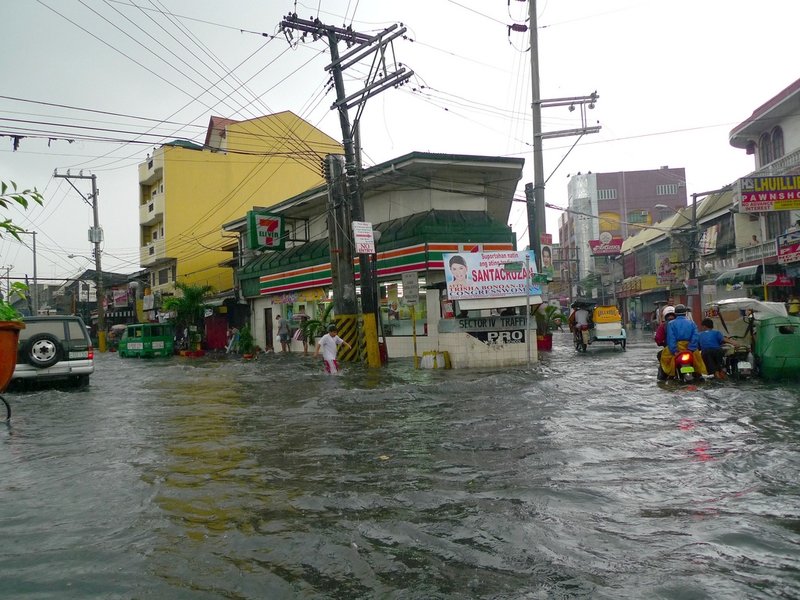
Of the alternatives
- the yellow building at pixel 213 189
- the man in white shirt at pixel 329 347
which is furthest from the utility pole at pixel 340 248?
the yellow building at pixel 213 189

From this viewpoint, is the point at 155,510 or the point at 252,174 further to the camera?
the point at 252,174

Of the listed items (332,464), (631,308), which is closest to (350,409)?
(332,464)

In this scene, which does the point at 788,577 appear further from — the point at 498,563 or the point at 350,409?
the point at 350,409

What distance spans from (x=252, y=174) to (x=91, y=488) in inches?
1655

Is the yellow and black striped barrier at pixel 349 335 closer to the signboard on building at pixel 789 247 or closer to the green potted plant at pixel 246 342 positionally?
the green potted plant at pixel 246 342

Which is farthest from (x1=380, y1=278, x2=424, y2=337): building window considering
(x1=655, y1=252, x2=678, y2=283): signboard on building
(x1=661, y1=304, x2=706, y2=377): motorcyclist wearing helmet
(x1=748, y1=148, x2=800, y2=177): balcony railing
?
(x1=655, y1=252, x2=678, y2=283): signboard on building

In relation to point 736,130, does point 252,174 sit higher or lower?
higher

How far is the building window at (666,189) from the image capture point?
230ft

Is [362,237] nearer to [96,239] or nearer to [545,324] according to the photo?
[545,324]

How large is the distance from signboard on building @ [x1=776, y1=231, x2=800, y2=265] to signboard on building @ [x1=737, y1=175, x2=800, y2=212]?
286 cm

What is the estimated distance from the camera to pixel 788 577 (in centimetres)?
345

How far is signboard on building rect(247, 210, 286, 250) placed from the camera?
30219 millimetres

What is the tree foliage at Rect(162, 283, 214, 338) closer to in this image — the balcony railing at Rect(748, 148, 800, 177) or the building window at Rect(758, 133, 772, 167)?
the balcony railing at Rect(748, 148, 800, 177)

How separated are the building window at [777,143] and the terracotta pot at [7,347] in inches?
1155
